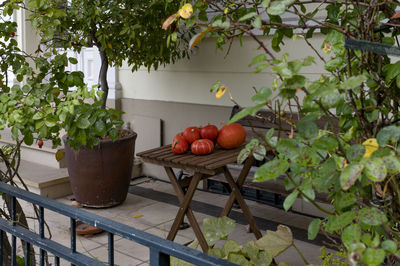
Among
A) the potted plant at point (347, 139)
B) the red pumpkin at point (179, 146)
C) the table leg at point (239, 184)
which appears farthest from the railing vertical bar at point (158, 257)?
the table leg at point (239, 184)

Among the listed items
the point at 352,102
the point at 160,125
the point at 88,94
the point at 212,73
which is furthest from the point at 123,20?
the point at 352,102

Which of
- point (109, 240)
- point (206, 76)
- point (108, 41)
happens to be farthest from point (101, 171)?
point (109, 240)

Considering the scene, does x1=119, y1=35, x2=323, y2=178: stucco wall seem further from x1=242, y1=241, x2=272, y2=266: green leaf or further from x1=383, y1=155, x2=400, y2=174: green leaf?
x1=383, y1=155, x2=400, y2=174: green leaf

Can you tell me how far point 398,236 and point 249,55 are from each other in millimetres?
4266

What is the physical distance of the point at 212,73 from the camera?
5961 millimetres

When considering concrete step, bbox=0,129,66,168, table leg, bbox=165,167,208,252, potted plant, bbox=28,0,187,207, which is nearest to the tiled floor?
potted plant, bbox=28,0,187,207

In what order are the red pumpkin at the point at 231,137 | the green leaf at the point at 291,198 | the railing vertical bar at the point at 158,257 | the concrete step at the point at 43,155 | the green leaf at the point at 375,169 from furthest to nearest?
the concrete step at the point at 43,155
the red pumpkin at the point at 231,137
the railing vertical bar at the point at 158,257
the green leaf at the point at 291,198
the green leaf at the point at 375,169

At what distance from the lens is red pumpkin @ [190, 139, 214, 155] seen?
3.93m

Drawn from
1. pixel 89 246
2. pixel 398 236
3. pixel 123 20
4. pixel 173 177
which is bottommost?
pixel 89 246

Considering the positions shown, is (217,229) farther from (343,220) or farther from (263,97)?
(263,97)

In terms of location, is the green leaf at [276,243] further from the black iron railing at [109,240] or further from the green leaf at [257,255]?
the black iron railing at [109,240]

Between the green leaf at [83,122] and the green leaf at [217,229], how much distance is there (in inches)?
31.4

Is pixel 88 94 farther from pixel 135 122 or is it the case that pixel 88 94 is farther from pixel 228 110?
pixel 135 122

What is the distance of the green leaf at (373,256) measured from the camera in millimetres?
986
